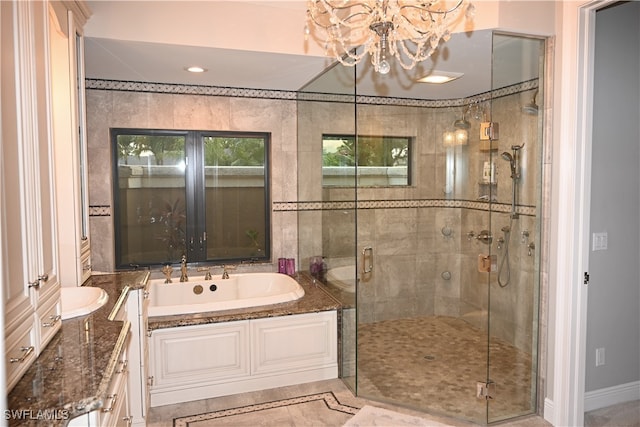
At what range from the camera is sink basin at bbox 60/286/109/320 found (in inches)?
81.9

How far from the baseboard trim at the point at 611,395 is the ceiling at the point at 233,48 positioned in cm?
208

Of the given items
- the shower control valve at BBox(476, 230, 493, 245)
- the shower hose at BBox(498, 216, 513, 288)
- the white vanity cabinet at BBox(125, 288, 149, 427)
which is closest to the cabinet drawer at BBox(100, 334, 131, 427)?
the white vanity cabinet at BBox(125, 288, 149, 427)

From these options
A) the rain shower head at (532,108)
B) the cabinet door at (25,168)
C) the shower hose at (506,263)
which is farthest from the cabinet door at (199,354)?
the rain shower head at (532,108)

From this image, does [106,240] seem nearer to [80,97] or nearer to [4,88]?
[80,97]

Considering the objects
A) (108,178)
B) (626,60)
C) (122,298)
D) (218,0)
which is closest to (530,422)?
(626,60)

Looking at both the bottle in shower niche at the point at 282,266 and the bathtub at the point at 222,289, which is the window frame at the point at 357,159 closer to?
the bottle in shower niche at the point at 282,266

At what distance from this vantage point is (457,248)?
178 inches

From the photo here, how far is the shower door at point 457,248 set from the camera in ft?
9.59

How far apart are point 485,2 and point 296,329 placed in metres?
2.44

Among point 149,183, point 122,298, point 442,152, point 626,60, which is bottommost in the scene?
point 122,298

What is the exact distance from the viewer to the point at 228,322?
10.4ft

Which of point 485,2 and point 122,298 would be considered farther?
point 485,2

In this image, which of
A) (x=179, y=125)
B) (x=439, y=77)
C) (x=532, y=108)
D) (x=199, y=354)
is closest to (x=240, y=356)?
(x=199, y=354)

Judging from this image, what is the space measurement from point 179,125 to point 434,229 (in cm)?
264
